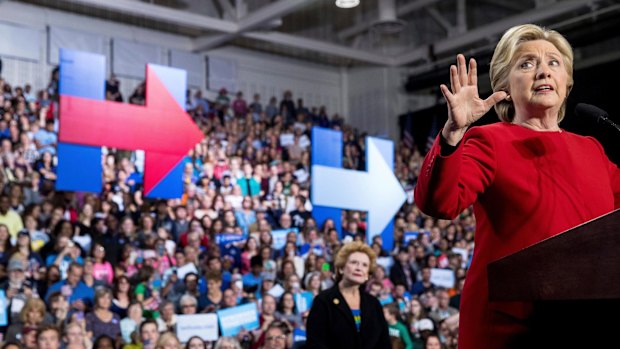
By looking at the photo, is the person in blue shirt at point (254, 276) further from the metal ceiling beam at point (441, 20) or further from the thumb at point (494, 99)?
the metal ceiling beam at point (441, 20)

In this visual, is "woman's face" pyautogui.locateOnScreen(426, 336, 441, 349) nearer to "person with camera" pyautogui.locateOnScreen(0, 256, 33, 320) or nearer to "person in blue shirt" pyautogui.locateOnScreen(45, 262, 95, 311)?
"person in blue shirt" pyautogui.locateOnScreen(45, 262, 95, 311)

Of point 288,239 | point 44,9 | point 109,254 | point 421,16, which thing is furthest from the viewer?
point 421,16

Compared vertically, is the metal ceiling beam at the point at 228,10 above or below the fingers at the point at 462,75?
above

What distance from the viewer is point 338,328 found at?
4.01 meters

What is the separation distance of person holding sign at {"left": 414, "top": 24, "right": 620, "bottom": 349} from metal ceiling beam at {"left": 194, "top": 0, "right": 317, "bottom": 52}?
1106cm

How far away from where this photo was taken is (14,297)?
5750 millimetres

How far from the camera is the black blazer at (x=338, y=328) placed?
398 cm

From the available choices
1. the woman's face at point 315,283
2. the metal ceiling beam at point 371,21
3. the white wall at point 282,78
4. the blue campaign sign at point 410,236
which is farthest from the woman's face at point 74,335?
the metal ceiling beam at point 371,21

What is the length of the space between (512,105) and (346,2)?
8339 millimetres

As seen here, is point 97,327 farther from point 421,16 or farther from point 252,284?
point 421,16

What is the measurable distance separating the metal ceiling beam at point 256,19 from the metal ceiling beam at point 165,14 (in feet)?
0.72

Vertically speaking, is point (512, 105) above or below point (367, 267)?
above

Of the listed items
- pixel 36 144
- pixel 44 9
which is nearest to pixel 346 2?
pixel 36 144

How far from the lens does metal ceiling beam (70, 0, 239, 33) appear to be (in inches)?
494
